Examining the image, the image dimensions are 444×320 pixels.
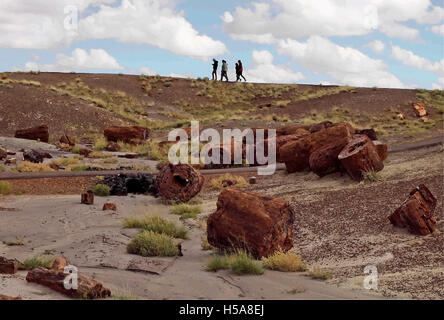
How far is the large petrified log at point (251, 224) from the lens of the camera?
33.9 ft

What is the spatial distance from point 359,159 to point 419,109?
116 ft

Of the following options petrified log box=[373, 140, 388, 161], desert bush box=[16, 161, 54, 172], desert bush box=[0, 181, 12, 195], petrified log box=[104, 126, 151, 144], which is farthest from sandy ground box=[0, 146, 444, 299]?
petrified log box=[104, 126, 151, 144]

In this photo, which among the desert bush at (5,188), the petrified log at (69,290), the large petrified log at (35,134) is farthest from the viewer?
the large petrified log at (35,134)

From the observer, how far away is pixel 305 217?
1397 centimetres

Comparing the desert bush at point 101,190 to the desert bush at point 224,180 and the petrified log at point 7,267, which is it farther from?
the petrified log at point 7,267

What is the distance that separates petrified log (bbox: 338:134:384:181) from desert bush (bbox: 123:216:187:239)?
6.05 meters

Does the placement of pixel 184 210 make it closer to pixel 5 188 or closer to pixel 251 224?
pixel 251 224

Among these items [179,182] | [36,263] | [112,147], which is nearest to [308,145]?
[179,182]

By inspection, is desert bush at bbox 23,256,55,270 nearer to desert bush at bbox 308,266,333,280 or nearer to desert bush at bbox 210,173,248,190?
desert bush at bbox 308,266,333,280

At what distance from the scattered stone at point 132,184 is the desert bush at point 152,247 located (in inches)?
309

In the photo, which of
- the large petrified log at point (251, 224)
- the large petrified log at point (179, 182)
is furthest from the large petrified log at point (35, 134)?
the large petrified log at point (251, 224)

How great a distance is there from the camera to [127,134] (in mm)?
36031

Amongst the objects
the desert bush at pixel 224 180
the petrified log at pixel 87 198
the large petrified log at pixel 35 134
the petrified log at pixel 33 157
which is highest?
the large petrified log at pixel 35 134
